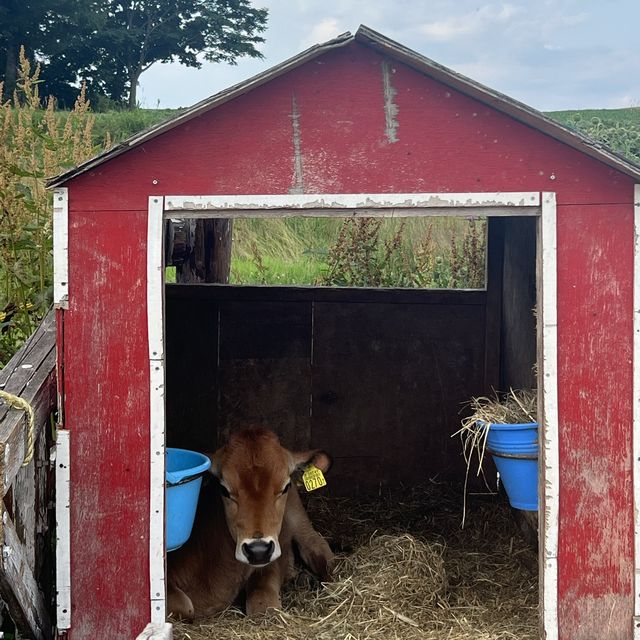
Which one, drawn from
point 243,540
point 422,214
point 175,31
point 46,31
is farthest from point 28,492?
point 175,31

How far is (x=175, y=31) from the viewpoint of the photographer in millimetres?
35406

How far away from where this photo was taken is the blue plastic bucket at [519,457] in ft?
15.6

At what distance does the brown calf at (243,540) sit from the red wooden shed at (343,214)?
866 millimetres

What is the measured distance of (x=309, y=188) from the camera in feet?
14.8

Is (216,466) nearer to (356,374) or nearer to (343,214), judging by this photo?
(343,214)

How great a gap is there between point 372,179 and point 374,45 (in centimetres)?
64

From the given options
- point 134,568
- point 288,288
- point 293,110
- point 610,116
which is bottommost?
point 134,568

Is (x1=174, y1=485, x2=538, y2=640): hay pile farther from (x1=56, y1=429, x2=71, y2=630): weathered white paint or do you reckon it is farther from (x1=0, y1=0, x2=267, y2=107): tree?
(x1=0, y1=0, x2=267, y2=107): tree

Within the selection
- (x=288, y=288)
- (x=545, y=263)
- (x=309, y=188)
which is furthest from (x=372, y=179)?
(x=288, y=288)

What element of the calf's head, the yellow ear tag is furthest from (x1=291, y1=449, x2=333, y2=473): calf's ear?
the yellow ear tag

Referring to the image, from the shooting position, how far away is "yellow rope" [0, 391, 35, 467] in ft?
12.8

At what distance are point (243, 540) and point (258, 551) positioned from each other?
0.40ft

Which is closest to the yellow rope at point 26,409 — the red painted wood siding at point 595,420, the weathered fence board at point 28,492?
the weathered fence board at point 28,492

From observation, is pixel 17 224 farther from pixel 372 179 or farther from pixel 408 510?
pixel 408 510
